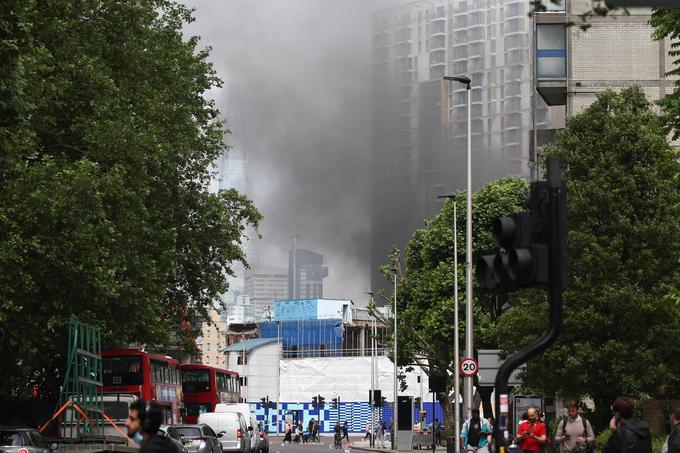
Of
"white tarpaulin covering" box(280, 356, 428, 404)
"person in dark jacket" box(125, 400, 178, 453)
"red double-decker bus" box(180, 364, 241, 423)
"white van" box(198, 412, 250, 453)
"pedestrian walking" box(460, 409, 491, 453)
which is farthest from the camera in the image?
"white tarpaulin covering" box(280, 356, 428, 404)

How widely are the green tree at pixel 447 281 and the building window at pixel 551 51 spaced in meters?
6.91

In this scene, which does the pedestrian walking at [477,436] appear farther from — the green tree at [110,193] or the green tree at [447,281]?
the green tree at [447,281]

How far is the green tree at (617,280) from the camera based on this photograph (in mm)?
36188

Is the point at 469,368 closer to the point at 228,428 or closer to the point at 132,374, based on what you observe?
the point at 132,374

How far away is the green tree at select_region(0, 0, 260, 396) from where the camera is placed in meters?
31.7

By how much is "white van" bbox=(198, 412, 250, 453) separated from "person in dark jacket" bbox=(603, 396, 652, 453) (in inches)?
1342

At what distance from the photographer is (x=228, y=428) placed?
1842 inches

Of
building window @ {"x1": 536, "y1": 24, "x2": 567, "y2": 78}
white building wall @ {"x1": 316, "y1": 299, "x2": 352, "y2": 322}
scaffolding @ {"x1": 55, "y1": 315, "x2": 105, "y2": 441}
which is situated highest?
building window @ {"x1": 536, "y1": 24, "x2": 567, "y2": 78}

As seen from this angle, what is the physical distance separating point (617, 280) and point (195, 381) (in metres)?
27.6

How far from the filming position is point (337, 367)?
136250mm

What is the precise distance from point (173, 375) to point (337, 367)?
89745 millimetres

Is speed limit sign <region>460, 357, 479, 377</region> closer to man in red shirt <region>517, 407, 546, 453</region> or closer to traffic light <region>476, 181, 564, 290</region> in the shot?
man in red shirt <region>517, 407, 546, 453</region>

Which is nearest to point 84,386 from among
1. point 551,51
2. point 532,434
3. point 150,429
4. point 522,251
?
point 532,434

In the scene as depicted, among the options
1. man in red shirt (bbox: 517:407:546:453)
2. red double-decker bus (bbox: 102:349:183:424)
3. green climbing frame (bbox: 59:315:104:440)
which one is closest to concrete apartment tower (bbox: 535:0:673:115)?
red double-decker bus (bbox: 102:349:183:424)
